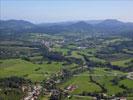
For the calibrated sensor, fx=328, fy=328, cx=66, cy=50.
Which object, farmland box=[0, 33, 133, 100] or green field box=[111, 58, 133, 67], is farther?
green field box=[111, 58, 133, 67]

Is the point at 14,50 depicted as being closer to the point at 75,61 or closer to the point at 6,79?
the point at 75,61

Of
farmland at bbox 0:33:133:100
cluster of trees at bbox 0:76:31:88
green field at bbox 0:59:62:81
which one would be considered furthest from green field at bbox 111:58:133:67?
cluster of trees at bbox 0:76:31:88

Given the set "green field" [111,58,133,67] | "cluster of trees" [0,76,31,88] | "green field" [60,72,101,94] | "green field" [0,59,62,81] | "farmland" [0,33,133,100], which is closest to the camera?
"farmland" [0,33,133,100]

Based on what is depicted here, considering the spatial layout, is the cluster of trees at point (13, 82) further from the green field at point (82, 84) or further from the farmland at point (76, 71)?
the green field at point (82, 84)

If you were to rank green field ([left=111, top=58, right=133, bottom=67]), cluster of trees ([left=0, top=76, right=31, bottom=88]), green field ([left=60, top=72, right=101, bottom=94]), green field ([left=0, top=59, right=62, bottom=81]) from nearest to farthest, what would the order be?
cluster of trees ([left=0, top=76, right=31, bottom=88]) < green field ([left=60, top=72, right=101, bottom=94]) < green field ([left=0, top=59, right=62, bottom=81]) < green field ([left=111, top=58, right=133, bottom=67])

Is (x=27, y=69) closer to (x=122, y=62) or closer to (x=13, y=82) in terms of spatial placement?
(x=13, y=82)

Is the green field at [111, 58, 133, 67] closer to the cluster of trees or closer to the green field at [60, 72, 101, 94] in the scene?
the green field at [60, 72, 101, 94]

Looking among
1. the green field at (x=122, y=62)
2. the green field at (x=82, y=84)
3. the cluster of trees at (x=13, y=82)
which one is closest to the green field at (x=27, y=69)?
the cluster of trees at (x=13, y=82)

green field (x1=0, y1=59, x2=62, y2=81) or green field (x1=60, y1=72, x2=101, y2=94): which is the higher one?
green field (x1=0, y1=59, x2=62, y2=81)

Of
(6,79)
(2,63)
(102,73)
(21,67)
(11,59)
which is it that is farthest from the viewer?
(11,59)

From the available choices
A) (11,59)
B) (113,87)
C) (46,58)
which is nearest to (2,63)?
(11,59)

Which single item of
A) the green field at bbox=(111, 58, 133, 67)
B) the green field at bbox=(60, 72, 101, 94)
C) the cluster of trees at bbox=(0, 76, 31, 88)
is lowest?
the green field at bbox=(60, 72, 101, 94)
